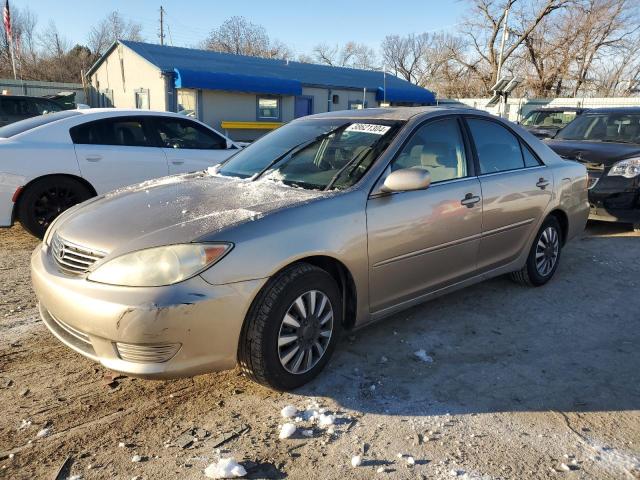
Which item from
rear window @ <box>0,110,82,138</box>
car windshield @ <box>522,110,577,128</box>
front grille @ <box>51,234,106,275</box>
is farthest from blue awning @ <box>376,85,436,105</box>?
front grille @ <box>51,234,106,275</box>

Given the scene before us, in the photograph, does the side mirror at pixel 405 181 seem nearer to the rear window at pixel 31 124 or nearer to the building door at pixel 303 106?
the rear window at pixel 31 124

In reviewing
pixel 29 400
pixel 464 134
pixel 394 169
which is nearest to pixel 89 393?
pixel 29 400

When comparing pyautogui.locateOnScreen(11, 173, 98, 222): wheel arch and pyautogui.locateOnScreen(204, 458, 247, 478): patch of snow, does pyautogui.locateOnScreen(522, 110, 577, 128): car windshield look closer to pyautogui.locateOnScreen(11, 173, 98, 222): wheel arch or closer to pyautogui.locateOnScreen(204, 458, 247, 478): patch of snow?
pyautogui.locateOnScreen(11, 173, 98, 222): wheel arch

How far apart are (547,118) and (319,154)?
11.1 m

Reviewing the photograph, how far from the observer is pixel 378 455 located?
8.22 feet

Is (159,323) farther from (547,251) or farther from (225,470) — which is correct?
(547,251)

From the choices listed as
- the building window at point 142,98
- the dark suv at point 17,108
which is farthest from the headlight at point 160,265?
the building window at point 142,98

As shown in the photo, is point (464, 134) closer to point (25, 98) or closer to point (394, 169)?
point (394, 169)

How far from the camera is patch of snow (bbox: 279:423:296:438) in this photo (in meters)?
2.62

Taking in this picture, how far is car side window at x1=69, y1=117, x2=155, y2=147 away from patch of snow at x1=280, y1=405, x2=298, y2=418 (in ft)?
14.7

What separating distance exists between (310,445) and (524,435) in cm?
109

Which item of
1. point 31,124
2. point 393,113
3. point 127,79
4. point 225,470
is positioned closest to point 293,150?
point 393,113

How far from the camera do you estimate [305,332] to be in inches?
117

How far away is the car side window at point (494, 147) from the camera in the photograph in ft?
13.7
